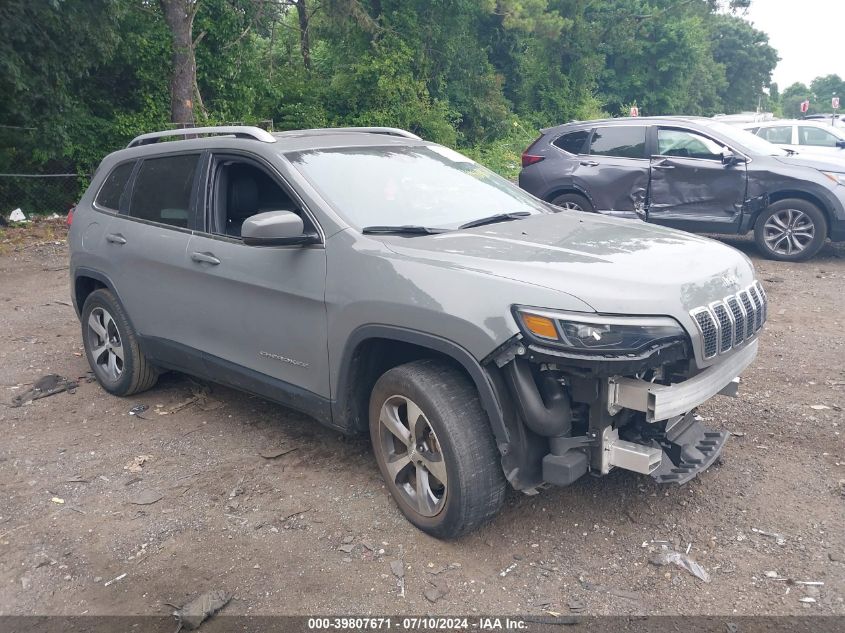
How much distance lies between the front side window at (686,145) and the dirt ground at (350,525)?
482 cm

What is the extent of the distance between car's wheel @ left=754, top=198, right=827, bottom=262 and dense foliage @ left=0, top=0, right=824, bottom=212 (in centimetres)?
1016

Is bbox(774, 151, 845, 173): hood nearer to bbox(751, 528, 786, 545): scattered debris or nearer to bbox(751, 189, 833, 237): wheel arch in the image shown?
bbox(751, 189, 833, 237): wheel arch

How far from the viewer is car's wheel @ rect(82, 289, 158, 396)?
205 inches

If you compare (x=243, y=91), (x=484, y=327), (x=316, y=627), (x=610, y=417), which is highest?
(x=243, y=91)

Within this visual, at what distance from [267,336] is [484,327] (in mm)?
1508

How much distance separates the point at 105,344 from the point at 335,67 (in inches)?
705

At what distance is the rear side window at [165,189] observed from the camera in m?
4.65

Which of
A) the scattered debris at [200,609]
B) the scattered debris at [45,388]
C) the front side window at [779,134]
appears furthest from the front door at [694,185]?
the scattered debris at [200,609]

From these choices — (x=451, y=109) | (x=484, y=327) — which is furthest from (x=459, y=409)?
(x=451, y=109)

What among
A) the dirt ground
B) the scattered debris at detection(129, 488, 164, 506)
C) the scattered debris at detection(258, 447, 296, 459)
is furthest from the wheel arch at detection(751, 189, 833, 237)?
the scattered debris at detection(129, 488, 164, 506)

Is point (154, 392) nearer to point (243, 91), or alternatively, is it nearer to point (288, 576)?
point (288, 576)

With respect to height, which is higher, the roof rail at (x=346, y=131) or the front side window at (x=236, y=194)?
the roof rail at (x=346, y=131)

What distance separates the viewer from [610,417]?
3.14 meters

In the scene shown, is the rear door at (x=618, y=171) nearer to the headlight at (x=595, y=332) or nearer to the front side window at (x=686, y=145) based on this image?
the front side window at (x=686, y=145)
